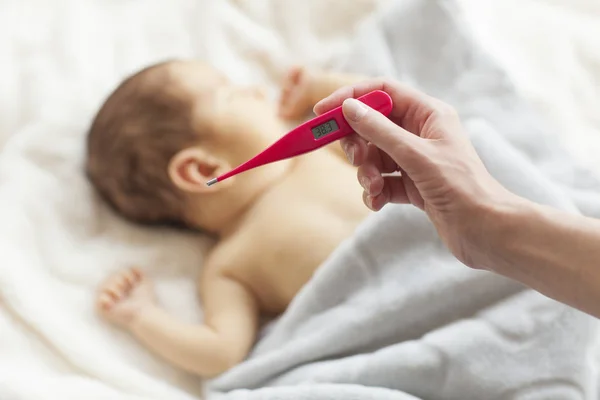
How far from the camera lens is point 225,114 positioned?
1.14 metres

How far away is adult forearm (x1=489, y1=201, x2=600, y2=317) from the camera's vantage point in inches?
25.5

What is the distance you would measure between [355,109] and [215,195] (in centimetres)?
47

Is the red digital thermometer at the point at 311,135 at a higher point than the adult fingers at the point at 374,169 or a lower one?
higher

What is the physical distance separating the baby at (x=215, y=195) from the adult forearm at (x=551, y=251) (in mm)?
413

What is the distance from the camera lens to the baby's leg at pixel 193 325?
1.03 m

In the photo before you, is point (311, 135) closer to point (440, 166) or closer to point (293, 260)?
point (440, 166)

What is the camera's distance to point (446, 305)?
94cm

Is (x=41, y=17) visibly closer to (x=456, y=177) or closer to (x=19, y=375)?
(x=19, y=375)

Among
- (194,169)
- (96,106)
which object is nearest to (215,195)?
(194,169)

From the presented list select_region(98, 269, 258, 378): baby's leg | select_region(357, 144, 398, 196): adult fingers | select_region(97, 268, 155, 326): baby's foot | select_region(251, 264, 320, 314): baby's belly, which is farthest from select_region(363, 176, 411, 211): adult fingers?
select_region(97, 268, 155, 326): baby's foot

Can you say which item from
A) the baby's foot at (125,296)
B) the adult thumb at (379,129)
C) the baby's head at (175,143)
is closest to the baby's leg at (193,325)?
the baby's foot at (125,296)

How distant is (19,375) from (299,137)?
1.82ft

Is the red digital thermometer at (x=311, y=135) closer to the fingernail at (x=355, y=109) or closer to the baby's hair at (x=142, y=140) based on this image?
the fingernail at (x=355, y=109)

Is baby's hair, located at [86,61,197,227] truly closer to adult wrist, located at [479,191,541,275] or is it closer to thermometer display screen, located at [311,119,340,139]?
thermometer display screen, located at [311,119,340,139]
